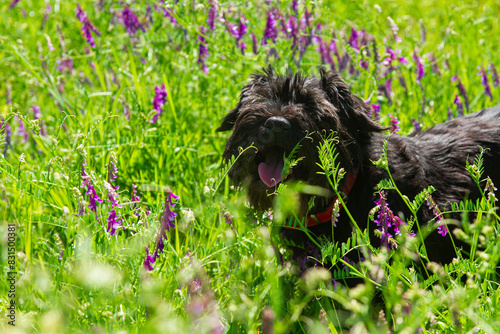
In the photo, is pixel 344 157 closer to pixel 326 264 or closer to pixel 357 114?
pixel 357 114

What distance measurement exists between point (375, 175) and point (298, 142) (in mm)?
607

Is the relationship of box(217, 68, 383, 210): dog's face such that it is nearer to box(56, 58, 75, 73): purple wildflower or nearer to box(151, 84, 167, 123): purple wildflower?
box(151, 84, 167, 123): purple wildflower

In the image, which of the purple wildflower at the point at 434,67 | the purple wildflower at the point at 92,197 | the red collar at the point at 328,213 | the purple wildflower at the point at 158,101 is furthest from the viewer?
the purple wildflower at the point at 434,67

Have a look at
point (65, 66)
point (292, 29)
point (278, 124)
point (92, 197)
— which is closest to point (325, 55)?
point (292, 29)

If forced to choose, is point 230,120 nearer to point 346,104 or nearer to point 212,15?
point 346,104

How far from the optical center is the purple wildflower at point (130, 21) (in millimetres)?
4348

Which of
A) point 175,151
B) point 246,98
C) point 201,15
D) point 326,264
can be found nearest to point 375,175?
point 326,264

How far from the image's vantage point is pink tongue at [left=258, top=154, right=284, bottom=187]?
9.36 feet

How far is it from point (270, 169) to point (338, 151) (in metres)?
0.38

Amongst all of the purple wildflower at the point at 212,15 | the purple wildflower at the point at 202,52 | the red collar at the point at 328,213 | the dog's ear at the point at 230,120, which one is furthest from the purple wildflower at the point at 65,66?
the red collar at the point at 328,213

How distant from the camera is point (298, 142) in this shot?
266 cm

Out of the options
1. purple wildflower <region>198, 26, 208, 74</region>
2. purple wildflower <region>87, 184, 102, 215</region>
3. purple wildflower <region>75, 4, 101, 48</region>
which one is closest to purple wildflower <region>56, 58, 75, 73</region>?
→ purple wildflower <region>75, 4, 101, 48</region>

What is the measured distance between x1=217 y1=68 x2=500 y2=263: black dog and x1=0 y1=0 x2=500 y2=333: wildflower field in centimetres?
17

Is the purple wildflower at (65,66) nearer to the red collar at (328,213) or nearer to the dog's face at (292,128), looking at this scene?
the dog's face at (292,128)
